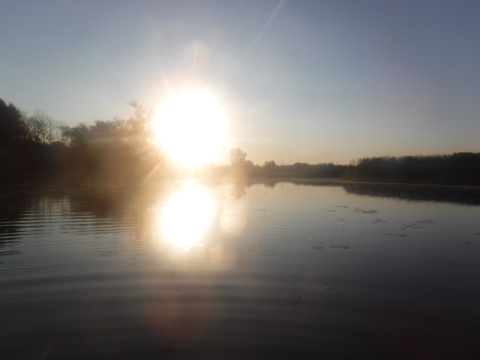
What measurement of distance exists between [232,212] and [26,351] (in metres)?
15.6

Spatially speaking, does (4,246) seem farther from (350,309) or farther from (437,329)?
(437,329)

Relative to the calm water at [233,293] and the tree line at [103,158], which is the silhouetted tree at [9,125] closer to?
the tree line at [103,158]

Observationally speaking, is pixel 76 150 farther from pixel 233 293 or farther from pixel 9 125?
pixel 233 293

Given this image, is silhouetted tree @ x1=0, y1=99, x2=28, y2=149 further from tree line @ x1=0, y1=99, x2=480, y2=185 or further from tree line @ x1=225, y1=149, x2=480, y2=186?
tree line @ x1=225, y1=149, x2=480, y2=186

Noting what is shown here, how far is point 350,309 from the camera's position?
6.59m

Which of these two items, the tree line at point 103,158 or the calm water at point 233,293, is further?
the tree line at point 103,158

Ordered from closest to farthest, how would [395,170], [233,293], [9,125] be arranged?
[233,293] < [9,125] < [395,170]

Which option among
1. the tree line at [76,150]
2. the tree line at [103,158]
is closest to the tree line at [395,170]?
the tree line at [103,158]

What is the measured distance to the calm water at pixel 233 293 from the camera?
523cm

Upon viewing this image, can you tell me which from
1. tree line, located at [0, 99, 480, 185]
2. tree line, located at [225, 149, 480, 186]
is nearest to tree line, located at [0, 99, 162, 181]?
tree line, located at [0, 99, 480, 185]

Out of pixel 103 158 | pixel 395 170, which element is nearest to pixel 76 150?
pixel 103 158

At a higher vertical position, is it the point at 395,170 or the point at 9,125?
the point at 9,125

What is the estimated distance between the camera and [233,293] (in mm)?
7223

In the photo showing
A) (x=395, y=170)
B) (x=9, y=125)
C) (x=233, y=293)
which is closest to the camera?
(x=233, y=293)
